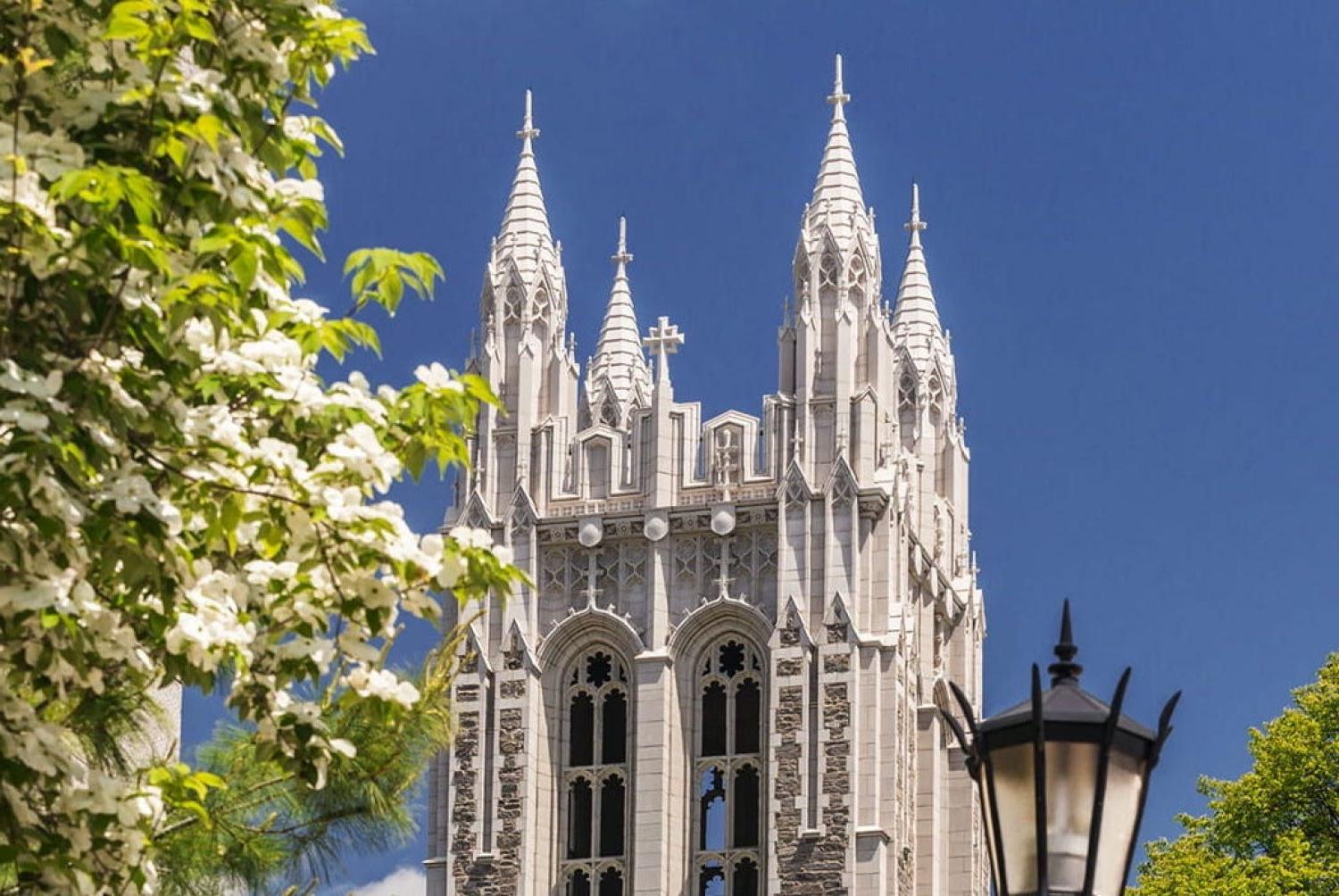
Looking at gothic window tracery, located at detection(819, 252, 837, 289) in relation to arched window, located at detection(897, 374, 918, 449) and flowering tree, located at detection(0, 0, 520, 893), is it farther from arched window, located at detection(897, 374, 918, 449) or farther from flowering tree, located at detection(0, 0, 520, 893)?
flowering tree, located at detection(0, 0, 520, 893)


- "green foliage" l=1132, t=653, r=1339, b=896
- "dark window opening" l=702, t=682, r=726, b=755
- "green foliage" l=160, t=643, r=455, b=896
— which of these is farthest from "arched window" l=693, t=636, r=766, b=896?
"green foliage" l=160, t=643, r=455, b=896

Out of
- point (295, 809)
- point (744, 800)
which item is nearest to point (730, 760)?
point (744, 800)

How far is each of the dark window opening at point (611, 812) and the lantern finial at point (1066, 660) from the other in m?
52.2

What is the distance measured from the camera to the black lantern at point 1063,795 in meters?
12.3

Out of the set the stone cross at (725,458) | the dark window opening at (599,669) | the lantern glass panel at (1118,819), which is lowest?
the lantern glass panel at (1118,819)

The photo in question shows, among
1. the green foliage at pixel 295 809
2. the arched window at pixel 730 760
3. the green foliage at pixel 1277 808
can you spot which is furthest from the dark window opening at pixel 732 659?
the green foliage at pixel 295 809

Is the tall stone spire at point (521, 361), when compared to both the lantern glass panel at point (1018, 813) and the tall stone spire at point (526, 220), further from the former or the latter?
the lantern glass panel at point (1018, 813)

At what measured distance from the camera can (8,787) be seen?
12.2 metres

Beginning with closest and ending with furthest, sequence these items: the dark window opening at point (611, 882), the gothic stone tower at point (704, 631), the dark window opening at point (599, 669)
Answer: the gothic stone tower at point (704, 631) < the dark window opening at point (611, 882) < the dark window opening at point (599, 669)

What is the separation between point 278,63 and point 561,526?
172 ft

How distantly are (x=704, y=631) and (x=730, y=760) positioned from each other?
2.41 meters

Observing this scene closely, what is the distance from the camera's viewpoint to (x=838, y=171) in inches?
2670

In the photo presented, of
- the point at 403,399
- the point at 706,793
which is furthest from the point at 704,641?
the point at 403,399

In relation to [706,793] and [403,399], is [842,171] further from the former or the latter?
[403,399]
